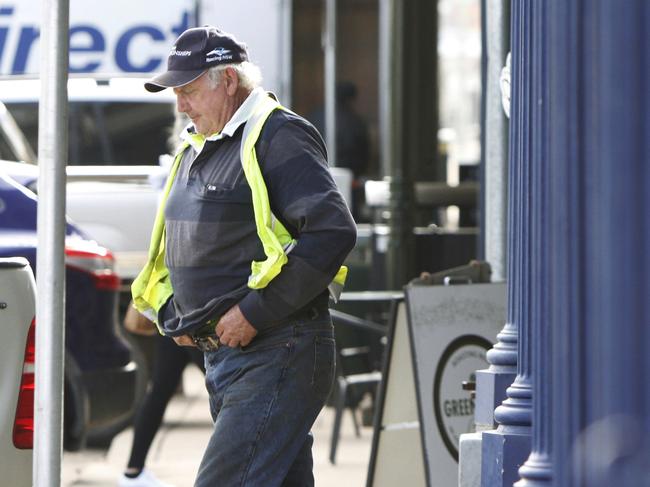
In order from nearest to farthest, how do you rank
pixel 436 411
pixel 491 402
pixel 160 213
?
pixel 160 213 < pixel 491 402 < pixel 436 411

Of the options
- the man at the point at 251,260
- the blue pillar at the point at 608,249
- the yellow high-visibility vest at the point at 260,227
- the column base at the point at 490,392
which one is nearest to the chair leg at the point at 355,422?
the column base at the point at 490,392

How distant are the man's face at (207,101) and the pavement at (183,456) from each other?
4.14 m

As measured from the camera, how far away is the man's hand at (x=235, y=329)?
457 centimetres

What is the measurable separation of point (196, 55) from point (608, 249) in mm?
2335

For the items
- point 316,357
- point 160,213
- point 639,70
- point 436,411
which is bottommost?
point 436,411

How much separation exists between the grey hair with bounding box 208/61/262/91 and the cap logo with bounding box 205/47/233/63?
0.08ft

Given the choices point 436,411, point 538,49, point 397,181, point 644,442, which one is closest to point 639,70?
point 644,442

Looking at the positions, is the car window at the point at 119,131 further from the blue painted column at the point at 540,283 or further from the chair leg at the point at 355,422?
the blue painted column at the point at 540,283

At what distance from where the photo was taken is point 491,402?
557cm

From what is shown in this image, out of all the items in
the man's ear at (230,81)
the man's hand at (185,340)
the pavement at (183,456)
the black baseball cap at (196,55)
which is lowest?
the pavement at (183,456)

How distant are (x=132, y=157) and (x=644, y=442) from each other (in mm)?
11416

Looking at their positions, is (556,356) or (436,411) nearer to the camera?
(556,356)

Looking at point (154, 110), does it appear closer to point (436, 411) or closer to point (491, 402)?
point (436, 411)

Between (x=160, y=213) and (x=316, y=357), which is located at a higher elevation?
(x=160, y=213)
